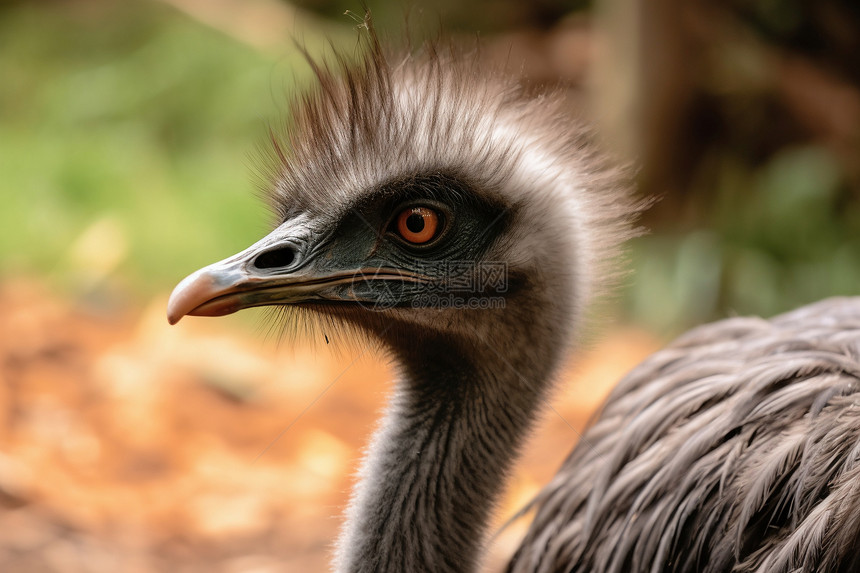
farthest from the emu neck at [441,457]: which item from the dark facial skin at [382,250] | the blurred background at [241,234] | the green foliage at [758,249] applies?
the green foliage at [758,249]

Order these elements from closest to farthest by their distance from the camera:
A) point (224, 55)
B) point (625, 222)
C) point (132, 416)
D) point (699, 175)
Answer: point (625, 222) < point (132, 416) < point (699, 175) < point (224, 55)

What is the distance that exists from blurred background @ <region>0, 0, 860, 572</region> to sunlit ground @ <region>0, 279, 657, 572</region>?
0.04 feet

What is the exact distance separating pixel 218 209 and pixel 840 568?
4.45 m

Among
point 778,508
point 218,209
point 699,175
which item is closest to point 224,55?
point 218,209

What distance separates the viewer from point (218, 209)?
5434 mm

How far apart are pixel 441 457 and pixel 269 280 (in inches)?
18.0

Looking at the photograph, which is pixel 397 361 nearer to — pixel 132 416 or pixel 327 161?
pixel 327 161

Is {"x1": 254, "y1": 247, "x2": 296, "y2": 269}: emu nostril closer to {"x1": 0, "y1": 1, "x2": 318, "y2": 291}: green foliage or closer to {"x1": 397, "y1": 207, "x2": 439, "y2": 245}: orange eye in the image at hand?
{"x1": 397, "y1": 207, "x2": 439, "y2": 245}: orange eye

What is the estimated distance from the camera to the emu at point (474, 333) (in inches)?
66.3

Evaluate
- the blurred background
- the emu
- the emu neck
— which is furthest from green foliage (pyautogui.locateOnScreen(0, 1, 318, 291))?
the emu neck

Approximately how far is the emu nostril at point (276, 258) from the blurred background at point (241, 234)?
31 centimetres

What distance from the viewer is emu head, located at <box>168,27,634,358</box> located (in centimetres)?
173

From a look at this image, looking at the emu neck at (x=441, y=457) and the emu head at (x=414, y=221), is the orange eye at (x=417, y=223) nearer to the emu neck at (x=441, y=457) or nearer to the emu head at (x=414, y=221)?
the emu head at (x=414, y=221)

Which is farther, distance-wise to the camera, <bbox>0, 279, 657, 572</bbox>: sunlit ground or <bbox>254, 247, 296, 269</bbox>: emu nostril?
<bbox>0, 279, 657, 572</bbox>: sunlit ground
